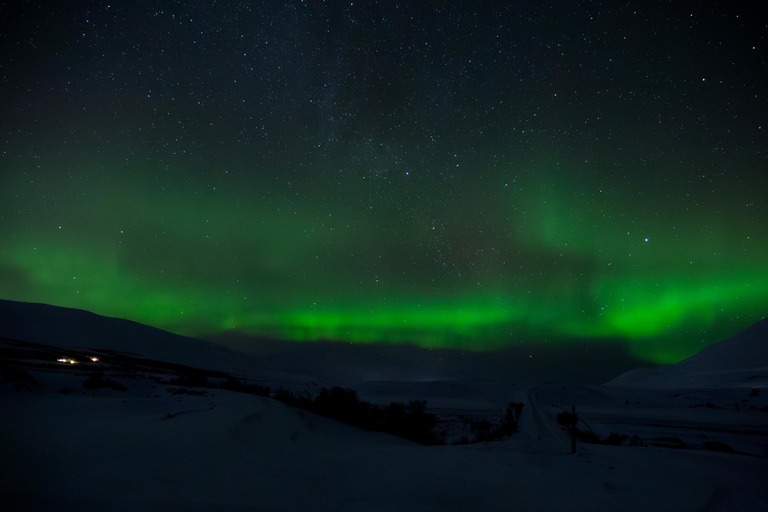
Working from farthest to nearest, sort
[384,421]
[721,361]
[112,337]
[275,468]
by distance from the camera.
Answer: [721,361], [112,337], [384,421], [275,468]

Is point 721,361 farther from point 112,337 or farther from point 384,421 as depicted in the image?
point 112,337

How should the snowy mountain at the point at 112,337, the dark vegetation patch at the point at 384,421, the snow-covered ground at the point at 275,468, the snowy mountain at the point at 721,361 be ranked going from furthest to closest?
the snowy mountain at the point at 721,361
the snowy mountain at the point at 112,337
the dark vegetation patch at the point at 384,421
the snow-covered ground at the point at 275,468

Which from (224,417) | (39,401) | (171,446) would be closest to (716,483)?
(171,446)

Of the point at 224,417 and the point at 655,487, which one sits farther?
the point at 224,417

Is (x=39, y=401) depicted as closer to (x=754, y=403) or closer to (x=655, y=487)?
(x=655, y=487)

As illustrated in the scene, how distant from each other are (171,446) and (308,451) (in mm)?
2741

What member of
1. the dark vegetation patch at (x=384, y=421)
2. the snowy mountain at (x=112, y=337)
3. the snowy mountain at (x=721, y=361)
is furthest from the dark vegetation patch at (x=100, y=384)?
the snowy mountain at (x=721, y=361)

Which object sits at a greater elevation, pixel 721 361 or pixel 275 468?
pixel 721 361

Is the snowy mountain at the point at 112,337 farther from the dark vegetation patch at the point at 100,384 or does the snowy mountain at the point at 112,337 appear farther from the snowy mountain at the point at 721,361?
the snowy mountain at the point at 721,361

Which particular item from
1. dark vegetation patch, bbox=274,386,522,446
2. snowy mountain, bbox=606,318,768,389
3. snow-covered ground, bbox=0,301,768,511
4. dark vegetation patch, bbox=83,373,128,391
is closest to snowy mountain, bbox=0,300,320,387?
dark vegetation patch, bbox=274,386,522,446

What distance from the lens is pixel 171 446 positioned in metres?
8.21

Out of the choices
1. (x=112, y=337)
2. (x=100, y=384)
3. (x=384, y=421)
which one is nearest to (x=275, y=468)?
(x=384, y=421)

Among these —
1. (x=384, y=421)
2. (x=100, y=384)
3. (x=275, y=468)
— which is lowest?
(x=384, y=421)

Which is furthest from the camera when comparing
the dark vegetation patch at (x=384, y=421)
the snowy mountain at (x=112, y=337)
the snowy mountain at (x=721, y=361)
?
the snowy mountain at (x=721, y=361)
